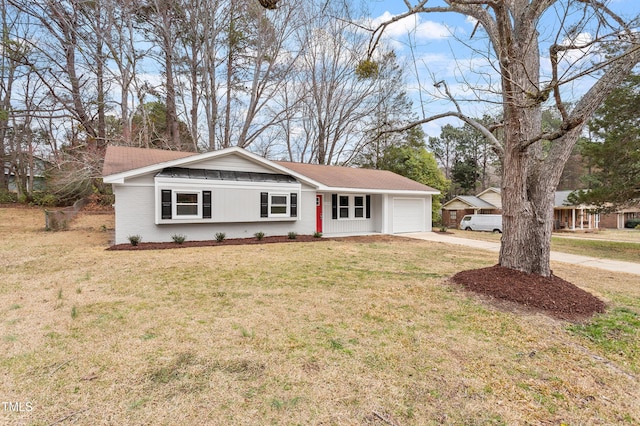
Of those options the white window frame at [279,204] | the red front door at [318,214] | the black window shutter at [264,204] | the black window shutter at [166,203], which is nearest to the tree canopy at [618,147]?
the red front door at [318,214]

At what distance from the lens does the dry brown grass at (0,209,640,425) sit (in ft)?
7.63

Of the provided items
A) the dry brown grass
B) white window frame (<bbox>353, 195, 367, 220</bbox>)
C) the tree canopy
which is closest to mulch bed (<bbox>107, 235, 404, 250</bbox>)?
white window frame (<bbox>353, 195, 367, 220</bbox>)

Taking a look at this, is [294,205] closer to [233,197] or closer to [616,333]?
[233,197]

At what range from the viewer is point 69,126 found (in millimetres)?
21688

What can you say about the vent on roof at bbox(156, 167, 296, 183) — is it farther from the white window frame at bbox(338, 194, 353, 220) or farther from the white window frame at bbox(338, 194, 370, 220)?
the white window frame at bbox(338, 194, 370, 220)

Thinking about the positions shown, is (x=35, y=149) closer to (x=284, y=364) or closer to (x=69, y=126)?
(x=69, y=126)

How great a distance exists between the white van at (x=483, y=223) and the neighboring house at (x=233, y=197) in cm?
800

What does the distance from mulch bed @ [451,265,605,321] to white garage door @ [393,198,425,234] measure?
36.6 feet

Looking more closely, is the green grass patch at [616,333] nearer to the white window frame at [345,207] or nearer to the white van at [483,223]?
the white window frame at [345,207]

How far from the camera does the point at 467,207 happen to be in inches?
1013

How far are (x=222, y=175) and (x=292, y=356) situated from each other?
31.2ft

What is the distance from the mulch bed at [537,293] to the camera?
432 cm

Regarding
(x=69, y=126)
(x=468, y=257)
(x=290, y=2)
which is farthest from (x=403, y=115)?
(x=69, y=126)

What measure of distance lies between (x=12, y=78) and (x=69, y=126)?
3880 millimetres
